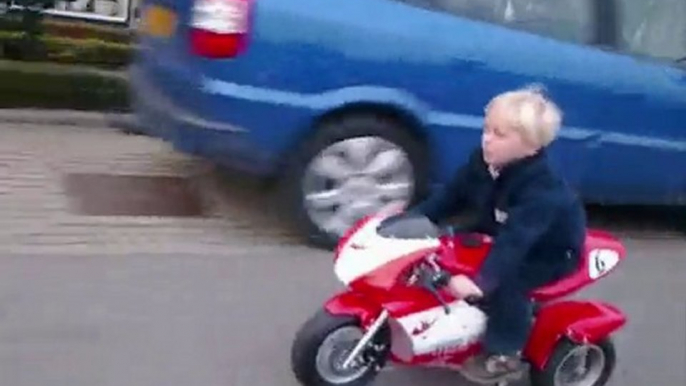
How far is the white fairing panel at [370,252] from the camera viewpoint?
489 cm

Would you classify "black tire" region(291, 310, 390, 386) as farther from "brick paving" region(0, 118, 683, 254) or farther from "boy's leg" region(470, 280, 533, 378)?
"brick paving" region(0, 118, 683, 254)

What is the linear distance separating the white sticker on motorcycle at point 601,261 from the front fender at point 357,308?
2.58 feet

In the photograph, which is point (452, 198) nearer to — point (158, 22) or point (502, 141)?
point (502, 141)

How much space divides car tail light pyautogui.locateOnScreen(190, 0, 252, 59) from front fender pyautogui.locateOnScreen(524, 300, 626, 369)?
233 centimetres

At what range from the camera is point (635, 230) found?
27.7ft

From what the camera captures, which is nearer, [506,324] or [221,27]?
[506,324]

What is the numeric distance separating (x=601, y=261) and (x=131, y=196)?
3369 millimetres

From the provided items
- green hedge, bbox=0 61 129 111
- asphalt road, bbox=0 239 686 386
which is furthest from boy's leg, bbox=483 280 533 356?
green hedge, bbox=0 61 129 111

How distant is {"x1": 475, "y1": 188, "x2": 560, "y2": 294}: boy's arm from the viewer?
4.83 meters

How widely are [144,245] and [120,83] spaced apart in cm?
398

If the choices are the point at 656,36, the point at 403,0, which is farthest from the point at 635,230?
the point at 403,0

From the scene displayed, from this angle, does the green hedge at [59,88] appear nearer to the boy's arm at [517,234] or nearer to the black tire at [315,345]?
the black tire at [315,345]

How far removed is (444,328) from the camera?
5062mm

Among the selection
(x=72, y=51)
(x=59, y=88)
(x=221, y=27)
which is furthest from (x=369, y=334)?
(x=72, y=51)
